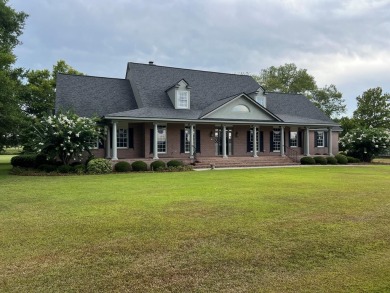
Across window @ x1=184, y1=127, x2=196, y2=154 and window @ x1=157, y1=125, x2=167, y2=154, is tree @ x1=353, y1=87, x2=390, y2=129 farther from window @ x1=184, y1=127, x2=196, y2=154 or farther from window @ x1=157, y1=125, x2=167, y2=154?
window @ x1=157, y1=125, x2=167, y2=154

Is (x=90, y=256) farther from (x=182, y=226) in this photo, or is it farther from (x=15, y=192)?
(x=15, y=192)

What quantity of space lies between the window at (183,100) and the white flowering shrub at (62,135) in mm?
7661

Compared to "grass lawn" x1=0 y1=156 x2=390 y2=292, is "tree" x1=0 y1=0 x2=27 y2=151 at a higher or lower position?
higher

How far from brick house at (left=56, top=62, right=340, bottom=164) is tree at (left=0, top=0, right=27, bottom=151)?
10.3ft

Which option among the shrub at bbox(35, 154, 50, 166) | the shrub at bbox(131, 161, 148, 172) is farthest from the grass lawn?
the shrub at bbox(35, 154, 50, 166)

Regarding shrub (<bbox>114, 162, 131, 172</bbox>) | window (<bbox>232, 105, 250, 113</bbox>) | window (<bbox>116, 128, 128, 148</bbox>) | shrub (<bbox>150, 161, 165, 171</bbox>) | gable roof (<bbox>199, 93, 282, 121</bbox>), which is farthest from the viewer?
window (<bbox>232, 105, 250, 113</bbox>)

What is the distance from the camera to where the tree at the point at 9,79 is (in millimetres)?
19172

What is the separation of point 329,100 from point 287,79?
789cm

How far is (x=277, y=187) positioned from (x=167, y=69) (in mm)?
19167

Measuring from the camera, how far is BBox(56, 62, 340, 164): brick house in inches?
912

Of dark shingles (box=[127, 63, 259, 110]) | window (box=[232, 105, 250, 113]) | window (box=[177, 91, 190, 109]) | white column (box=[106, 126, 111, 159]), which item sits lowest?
white column (box=[106, 126, 111, 159])

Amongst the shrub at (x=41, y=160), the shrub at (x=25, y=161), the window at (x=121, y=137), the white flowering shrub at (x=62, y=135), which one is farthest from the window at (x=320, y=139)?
the shrub at (x=25, y=161)

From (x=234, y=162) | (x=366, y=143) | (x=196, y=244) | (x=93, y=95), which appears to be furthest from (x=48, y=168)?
(x=366, y=143)

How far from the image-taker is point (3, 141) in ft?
80.8
